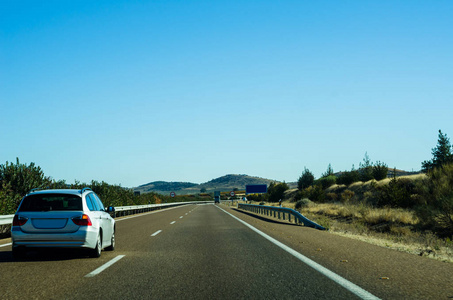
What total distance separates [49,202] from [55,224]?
944mm

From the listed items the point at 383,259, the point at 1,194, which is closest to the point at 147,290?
the point at 383,259

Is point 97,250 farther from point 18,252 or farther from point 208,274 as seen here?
point 208,274

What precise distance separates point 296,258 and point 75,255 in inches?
198

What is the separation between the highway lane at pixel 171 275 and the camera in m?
5.91

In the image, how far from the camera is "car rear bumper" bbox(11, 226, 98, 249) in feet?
28.4

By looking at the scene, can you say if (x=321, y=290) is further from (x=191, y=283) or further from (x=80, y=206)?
(x=80, y=206)

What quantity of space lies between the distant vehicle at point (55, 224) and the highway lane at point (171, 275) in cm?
38

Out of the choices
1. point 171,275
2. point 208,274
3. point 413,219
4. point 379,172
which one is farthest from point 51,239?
point 379,172

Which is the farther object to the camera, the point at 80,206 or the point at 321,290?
the point at 80,206

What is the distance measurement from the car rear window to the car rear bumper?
557 millimetres

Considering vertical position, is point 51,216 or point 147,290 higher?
point 51,216

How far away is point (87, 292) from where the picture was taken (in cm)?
600

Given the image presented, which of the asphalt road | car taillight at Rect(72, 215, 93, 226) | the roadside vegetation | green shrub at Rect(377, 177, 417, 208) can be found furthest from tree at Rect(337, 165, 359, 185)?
car taillight at Rect(72, 215, 93, 226)

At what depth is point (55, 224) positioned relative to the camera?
8.79 metres
